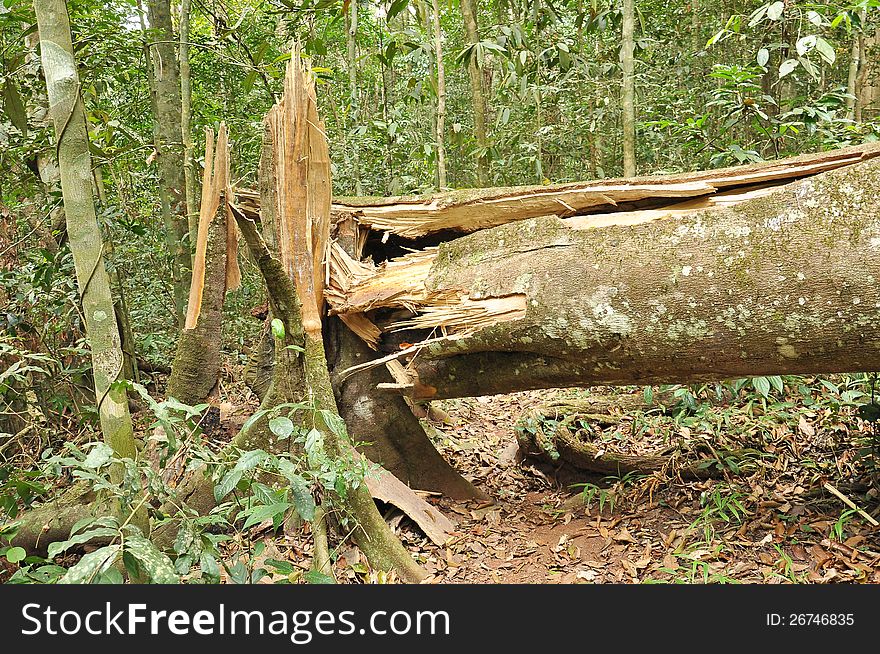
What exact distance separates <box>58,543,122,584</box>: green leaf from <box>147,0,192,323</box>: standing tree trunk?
178 inches

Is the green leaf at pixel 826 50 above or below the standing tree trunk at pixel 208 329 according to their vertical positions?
above

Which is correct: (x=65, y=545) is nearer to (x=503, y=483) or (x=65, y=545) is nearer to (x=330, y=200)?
(x=330, y=200)

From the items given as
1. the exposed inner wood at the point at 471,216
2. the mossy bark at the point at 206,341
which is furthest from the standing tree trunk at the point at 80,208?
the mossy bark at the point at 206,341

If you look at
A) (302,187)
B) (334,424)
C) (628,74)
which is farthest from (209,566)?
(628,74)

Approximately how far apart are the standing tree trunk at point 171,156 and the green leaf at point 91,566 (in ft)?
14.8

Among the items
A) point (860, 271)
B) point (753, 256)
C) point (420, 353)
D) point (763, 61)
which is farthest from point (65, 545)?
point (763, 61)

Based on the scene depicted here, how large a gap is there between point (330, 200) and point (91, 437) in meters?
2.10

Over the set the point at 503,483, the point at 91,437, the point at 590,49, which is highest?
the point at 590,49

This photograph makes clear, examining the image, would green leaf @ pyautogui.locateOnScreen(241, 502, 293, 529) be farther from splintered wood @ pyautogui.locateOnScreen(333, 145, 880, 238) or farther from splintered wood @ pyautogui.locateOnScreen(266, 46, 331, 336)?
splintered wood @ pyautogui.locateOnScreen(333, 145, 880, 238)

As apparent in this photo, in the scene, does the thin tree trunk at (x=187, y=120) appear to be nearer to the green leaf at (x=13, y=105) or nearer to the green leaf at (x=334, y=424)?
the green leaf at (x=13, y=105)

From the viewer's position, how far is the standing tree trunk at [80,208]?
2.65m

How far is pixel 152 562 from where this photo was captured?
214cm

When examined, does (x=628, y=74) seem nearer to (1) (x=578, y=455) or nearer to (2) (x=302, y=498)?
(1) (x=578, y=455)

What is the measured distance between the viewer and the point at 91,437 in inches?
171
